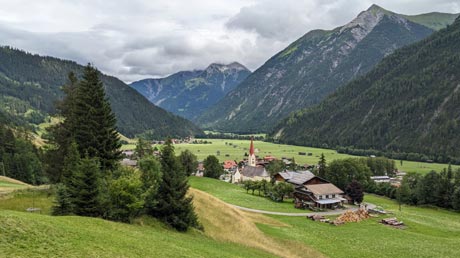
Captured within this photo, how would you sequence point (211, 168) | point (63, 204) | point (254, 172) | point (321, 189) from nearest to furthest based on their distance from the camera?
point (63, 204) < point (321, 189) < point (211, 168) < point (254, 172)

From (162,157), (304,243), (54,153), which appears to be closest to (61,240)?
(162,157)

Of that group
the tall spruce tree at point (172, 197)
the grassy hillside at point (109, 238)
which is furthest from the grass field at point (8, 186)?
the tall spruce tree at point (172, 197)

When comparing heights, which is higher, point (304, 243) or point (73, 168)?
point (73, 168)

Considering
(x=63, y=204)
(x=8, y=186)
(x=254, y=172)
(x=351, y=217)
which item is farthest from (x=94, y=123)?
(x=254, y=172)

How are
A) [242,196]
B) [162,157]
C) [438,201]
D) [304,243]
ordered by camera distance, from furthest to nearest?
[438,201], [242,196], [304,243], [162,157]

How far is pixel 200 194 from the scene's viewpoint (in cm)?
6228

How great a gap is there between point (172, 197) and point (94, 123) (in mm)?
14136

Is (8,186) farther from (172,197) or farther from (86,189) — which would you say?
(172,197)

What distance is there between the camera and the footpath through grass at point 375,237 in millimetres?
50344

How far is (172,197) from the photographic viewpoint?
139 ft

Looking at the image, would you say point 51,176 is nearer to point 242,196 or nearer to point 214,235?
point 214,235

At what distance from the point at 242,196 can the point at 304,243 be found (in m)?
44.5

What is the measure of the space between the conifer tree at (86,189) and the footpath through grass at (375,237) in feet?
99.3

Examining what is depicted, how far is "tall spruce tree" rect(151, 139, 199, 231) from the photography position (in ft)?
137
